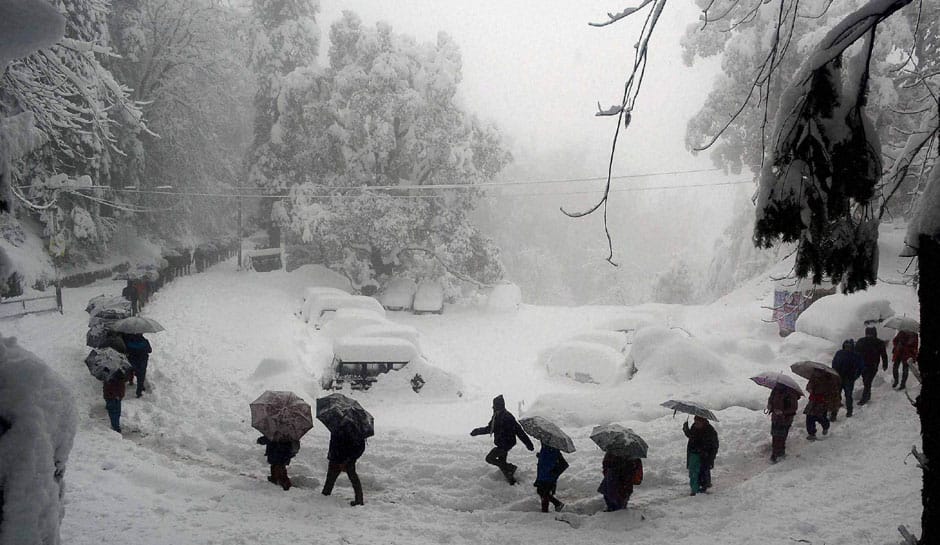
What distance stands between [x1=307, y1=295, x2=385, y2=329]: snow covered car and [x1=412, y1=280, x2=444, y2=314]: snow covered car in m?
5.64

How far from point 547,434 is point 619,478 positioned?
3.48 ft

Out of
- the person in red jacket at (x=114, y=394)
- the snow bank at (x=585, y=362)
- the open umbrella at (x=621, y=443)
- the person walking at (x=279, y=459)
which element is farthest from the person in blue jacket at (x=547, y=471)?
the snow bank at (x=585, y=362)

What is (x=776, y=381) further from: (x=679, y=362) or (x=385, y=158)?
(x=385, y=158)

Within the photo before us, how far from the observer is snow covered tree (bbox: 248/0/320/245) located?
30016 mm

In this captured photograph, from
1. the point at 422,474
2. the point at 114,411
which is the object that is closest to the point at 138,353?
the point at 114,411

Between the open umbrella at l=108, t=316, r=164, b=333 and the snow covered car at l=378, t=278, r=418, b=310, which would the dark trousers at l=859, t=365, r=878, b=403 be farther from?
the snow covered car at l=378, t=278, r=418, b=310

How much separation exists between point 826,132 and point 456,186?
900 inches

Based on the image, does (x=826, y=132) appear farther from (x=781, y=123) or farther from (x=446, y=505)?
(x=446, y=505)

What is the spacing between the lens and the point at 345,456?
282 inches

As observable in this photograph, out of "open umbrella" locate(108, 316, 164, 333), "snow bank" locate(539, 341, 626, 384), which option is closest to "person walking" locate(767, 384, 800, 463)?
"snow bank" locate(539, 341, 626, 384)

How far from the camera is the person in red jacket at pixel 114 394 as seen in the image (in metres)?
8.85

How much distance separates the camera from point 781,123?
12.3 ft

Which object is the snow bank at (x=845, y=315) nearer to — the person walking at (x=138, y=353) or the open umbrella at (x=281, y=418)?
the open umbrella at (x=281, y=418)

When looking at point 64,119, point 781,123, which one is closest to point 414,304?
point 64,119
